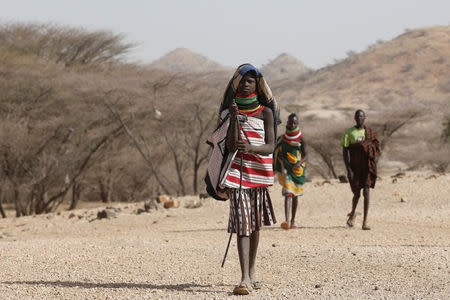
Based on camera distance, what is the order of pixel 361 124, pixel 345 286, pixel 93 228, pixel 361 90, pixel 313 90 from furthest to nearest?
pixel 313 90 → pixel 361 90 → pixel 93 228 → pixel 361 124 → pixel 345 286

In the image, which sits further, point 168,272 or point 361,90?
point 361,90

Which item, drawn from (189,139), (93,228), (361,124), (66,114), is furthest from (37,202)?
(361,124)

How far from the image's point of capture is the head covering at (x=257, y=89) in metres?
4.46

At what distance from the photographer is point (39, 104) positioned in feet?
61.4

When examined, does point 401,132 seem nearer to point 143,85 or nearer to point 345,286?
point 143,85

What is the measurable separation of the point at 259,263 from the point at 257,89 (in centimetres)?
197

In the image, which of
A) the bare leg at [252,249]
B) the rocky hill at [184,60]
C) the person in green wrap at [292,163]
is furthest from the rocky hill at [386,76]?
the rocky hill at [184,60]

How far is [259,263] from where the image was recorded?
582 centimetres

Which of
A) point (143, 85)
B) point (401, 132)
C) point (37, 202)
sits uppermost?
point (143, 85)

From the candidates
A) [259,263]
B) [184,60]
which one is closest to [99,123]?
[259,263]

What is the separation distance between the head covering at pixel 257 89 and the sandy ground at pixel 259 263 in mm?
1340

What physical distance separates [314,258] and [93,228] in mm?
6149

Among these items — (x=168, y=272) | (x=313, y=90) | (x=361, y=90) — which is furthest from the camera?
(x=313, y=90)

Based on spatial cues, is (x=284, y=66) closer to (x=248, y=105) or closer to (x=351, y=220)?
(x=351, y=220)
